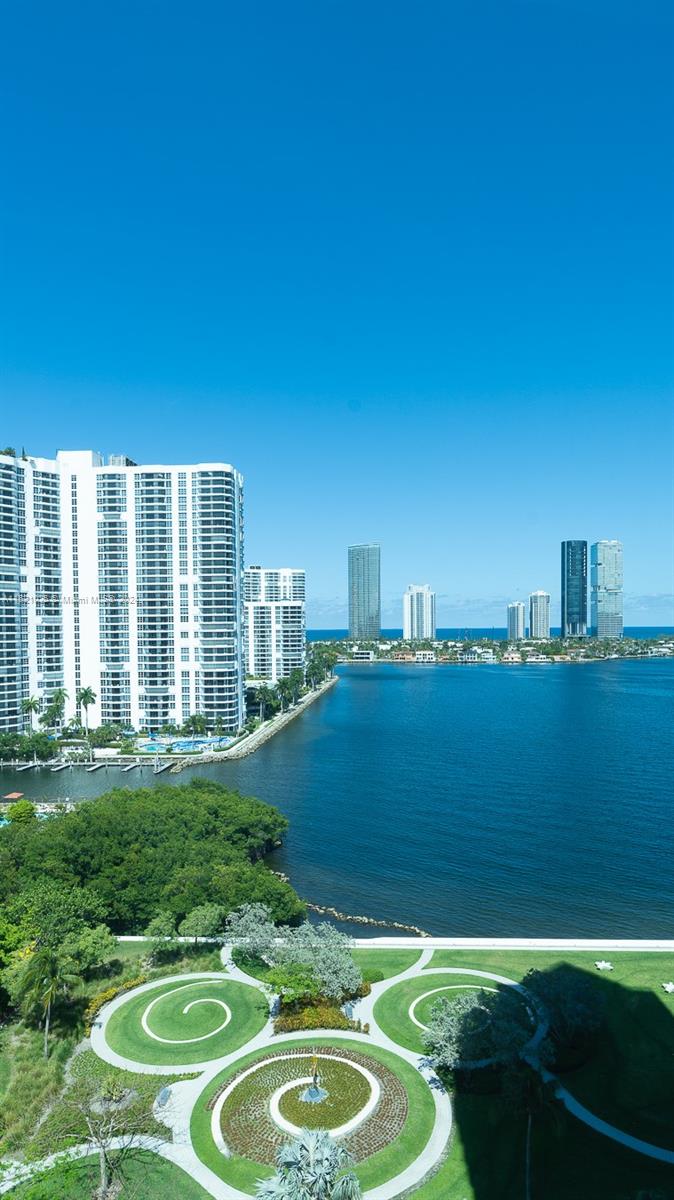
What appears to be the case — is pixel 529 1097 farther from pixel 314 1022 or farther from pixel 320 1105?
pixel 314 1022

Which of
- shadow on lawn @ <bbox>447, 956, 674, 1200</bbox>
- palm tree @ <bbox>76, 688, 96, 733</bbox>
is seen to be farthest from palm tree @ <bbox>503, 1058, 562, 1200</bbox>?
palm tree @ <bbox>76, 688, 96, 733</bbox>

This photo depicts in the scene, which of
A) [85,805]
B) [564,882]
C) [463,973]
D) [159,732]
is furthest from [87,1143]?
[159,732]

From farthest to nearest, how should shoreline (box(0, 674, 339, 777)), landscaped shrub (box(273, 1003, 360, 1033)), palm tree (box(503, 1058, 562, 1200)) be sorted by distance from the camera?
shoreline (box(0, 674, 339, 777)) < landscaped shrub (box(273, 1003, 360, 1033)) < palm tree (box(503, 1058, 562, 1200))

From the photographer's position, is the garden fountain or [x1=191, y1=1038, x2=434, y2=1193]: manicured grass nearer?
[x1=191, y1=1038, x2=434, y2=1193]: manicured grass

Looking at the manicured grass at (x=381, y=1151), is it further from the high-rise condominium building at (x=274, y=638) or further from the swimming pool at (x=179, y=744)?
the high-rise condominium building at (x=274, y=638)

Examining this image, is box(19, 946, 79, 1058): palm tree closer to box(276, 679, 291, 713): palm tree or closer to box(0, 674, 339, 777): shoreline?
box(0, 674, 339, 777): shoreline

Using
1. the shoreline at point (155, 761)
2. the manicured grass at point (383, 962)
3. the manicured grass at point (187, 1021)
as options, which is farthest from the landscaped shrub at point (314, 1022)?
the shoreline at point (155, 761)
